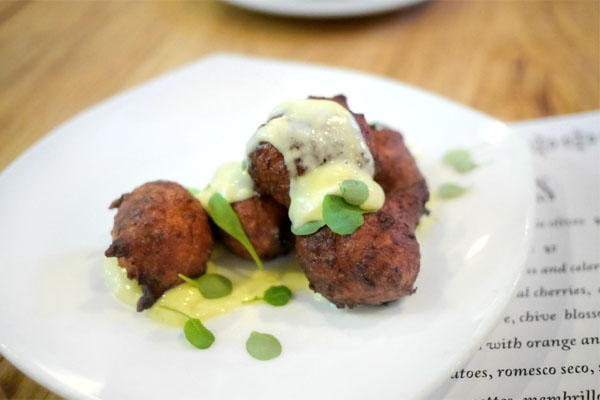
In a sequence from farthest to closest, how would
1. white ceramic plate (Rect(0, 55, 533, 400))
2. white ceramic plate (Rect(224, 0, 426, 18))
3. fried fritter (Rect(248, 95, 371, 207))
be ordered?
white ceramic plate (Rect(224, 0, 426, 18)) < fried fritter (Rect(248, 95, 371, 207)) < white ceramic plate (Rect(0, 55, 533, 400))

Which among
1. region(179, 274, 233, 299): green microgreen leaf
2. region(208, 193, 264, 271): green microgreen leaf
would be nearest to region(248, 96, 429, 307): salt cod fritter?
region(208, 193, 264, 271): green microgreen leaf

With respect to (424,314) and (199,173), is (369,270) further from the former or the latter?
(199,173)

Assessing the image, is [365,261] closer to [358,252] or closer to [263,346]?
[358,252]

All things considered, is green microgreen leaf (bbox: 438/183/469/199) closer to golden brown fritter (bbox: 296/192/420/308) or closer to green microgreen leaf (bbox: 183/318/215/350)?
golden brown fritter (bbox: 296/192/420/308)

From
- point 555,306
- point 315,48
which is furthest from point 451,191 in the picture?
point 315,48

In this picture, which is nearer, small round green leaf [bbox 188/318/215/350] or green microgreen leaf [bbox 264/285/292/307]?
small round green leaf [bbox 188/318/215/350]

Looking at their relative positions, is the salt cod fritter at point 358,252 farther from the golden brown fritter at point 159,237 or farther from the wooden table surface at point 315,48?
the wooden table surface at point 315,48

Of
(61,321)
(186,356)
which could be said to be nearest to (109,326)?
(61,321)
